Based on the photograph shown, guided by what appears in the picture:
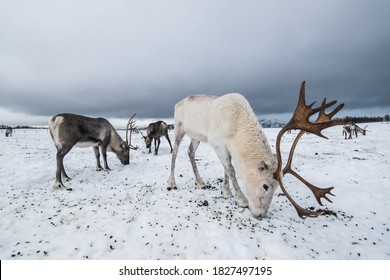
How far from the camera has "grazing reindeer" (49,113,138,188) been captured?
7184mm

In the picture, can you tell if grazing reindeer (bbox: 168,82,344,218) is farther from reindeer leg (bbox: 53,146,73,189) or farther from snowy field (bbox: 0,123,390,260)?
reindeer leg (bbox: 53,146,73,189)

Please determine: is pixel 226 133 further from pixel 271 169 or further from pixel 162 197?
pixel 162 197

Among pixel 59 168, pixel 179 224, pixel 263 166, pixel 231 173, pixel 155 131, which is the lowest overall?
pixel 179 224

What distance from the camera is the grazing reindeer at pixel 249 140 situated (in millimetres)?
3895

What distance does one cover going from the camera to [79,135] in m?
7.98

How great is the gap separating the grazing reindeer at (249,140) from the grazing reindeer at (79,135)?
4.42m

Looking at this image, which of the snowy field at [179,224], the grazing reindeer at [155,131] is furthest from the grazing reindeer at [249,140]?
the grazing reindeer at [155,131]

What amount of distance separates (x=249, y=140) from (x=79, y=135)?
21.4ft

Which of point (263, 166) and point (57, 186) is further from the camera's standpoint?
point (57, 186)

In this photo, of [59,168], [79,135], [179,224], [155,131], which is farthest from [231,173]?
[155,131]

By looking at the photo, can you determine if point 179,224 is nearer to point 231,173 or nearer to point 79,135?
point 231,173

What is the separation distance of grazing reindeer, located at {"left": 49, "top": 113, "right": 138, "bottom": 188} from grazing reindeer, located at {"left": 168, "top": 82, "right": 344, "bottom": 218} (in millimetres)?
4425

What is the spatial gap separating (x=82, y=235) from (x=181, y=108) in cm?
453

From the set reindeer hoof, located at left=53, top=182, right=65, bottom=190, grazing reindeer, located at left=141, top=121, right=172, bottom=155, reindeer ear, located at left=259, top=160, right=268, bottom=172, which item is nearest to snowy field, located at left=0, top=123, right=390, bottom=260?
reindeer hoof, located at left=53, top=182, right=65, bottom=190
